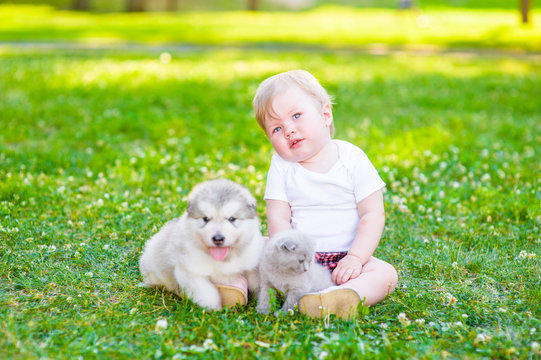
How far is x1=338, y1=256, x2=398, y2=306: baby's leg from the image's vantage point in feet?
12.7

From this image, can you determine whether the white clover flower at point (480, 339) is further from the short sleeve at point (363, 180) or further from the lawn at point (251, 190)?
the short sleeve at point (363, 180)

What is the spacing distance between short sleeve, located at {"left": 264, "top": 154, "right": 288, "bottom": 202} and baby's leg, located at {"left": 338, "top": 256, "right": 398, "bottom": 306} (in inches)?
35.6

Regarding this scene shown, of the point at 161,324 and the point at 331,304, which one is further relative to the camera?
the point at 331,304

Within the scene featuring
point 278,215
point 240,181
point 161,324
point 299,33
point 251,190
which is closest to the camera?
point 161,324

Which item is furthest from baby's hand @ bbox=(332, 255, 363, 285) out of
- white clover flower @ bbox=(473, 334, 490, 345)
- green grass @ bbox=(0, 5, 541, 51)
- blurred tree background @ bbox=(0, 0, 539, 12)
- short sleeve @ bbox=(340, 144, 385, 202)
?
blurred tree background @ bbox=(0, 0, 539, 12)

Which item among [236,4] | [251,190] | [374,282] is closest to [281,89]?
[374,282]

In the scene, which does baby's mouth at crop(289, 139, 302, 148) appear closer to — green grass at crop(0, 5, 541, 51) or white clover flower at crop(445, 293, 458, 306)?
white clover flower at crop(445, 293, 458, 306)

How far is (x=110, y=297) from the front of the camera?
13.3ft

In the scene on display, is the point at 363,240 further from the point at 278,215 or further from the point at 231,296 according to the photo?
the point at 231,296

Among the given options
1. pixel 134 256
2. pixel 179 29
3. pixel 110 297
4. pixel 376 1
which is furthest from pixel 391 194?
pixel 376 1

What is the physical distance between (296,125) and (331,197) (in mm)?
661

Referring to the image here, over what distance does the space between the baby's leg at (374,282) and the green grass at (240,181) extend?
3.8 inches

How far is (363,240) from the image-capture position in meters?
4.21

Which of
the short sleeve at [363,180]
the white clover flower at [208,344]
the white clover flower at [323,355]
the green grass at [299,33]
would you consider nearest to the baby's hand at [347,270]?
the short sleeve at [363,180]
